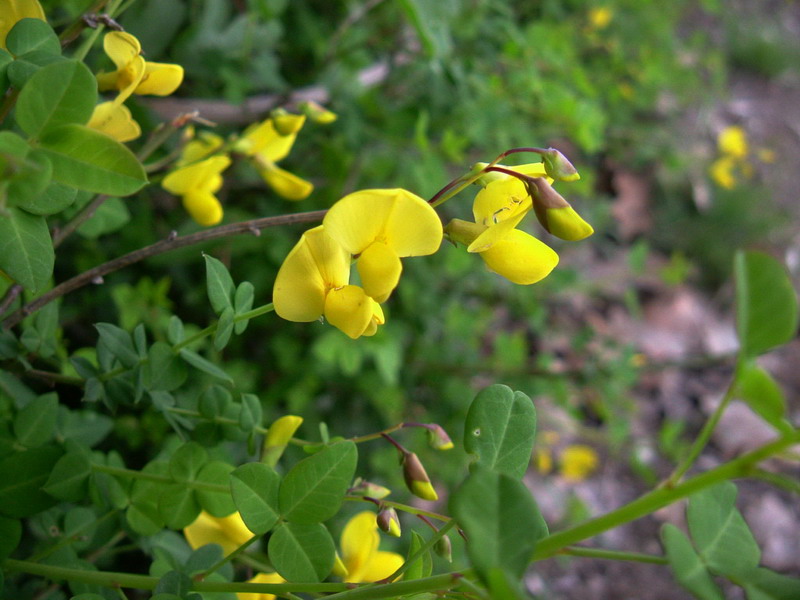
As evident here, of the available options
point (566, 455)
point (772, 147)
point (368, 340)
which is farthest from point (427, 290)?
point (772, 147)

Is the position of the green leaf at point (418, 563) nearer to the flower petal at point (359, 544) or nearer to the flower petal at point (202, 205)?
the flower petal at point (359, 544)

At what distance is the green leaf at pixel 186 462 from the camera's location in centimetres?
61

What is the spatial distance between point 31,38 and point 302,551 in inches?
16.4

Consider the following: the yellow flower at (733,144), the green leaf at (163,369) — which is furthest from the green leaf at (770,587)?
the yellow flower at (733,144)

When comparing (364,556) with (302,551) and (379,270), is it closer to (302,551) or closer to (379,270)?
(302,551)

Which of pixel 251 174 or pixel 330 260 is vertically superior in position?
pixel 330 260

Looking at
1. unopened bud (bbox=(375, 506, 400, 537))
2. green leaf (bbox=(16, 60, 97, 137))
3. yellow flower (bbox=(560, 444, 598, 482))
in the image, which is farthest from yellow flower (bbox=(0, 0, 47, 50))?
yellow flower (bbox=(560, 444, 598, 482))

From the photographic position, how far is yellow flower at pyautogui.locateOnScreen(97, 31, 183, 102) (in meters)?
0.62

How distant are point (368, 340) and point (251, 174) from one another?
385 mm

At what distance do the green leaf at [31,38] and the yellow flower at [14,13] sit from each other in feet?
0.11

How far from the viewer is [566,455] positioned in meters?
2.21

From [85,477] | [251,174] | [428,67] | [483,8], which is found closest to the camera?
[85,477]

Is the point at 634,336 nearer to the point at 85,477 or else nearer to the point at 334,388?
the point at 334,388

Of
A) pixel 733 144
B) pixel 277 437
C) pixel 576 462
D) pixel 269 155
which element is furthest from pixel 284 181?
pixel 733 144
